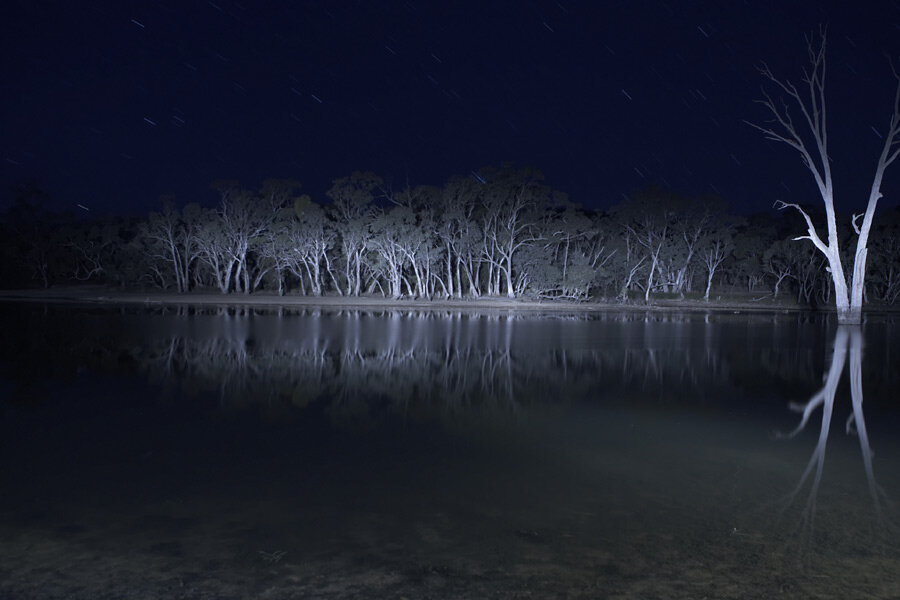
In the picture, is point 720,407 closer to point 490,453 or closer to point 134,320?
point 490,453

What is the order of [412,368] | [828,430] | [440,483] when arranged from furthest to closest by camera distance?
[412,368]
[828,430]
[440,483]

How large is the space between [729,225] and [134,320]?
52279 mm

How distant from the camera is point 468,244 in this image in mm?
55844

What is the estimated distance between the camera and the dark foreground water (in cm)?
422

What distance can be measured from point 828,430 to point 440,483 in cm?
571

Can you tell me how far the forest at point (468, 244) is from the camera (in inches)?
2167

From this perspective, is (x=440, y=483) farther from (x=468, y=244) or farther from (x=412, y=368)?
(x=468, y=244)

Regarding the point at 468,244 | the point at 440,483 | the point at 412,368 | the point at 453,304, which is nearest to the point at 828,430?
the point at 440,483

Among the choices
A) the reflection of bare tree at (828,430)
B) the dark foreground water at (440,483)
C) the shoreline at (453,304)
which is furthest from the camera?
the shoreline at (453,304)

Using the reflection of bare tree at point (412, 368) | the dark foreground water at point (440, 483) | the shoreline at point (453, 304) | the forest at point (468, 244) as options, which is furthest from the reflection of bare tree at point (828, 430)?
the forest at point (468, 244)

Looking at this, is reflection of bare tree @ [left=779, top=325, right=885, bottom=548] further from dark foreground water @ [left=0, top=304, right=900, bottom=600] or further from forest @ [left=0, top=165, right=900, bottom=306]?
forest @ [left=0, top=165, right=900, bottom=306]

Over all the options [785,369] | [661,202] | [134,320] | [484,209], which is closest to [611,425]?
[785,369]

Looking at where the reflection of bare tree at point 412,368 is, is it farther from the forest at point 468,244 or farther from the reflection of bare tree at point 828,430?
the forest at point 468,244

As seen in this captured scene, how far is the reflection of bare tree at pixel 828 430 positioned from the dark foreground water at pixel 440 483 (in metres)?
0.04
